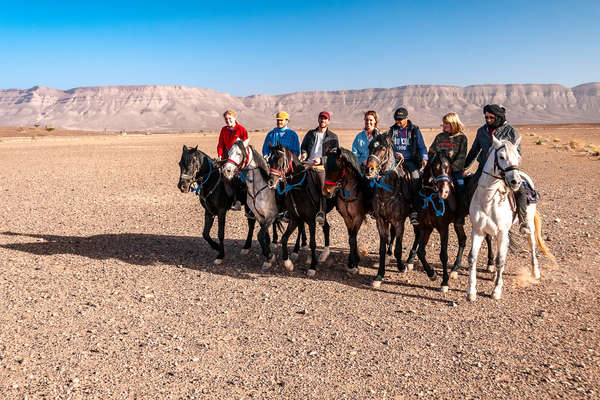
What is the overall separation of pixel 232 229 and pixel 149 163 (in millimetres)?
19099

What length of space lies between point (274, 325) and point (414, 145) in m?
3.95

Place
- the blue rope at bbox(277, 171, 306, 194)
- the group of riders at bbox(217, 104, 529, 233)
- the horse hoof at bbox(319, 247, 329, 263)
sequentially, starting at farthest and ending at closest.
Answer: the horse hoof at bbox(319, 247, 329, 263) → the blue rope at bbox(277, 171, 306, 194) → the group of riders at bbox(217, 104, 529, 233)

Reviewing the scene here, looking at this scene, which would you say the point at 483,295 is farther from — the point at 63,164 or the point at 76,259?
the point at 63,164

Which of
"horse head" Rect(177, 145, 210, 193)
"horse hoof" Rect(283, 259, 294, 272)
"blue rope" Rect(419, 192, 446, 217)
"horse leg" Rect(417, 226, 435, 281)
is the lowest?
"horse hoof" Rect(283, 259, 294, 272)

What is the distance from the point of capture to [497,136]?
6.36 m

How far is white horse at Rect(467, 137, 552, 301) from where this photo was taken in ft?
18.1

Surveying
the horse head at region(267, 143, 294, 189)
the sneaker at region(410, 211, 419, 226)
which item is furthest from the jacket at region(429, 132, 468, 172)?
the horse head at region(267, 143, 294, 189)

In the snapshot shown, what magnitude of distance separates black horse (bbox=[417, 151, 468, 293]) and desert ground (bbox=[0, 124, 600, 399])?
0.65 meters

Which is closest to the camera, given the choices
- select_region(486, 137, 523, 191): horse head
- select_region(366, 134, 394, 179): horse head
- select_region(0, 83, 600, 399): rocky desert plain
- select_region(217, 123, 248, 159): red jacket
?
select_region(0, 83, 600, 399): rocky desert plain

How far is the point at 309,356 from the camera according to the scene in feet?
16.1

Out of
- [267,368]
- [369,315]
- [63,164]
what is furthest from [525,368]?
[63,164]

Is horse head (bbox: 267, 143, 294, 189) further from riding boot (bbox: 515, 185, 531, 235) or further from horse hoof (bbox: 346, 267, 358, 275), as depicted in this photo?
riding boot (bbox: 515, 185, 531, 235)

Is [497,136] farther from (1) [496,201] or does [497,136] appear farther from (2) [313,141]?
(2) [313,141]

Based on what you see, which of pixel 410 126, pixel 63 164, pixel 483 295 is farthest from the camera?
pixel 63 164
